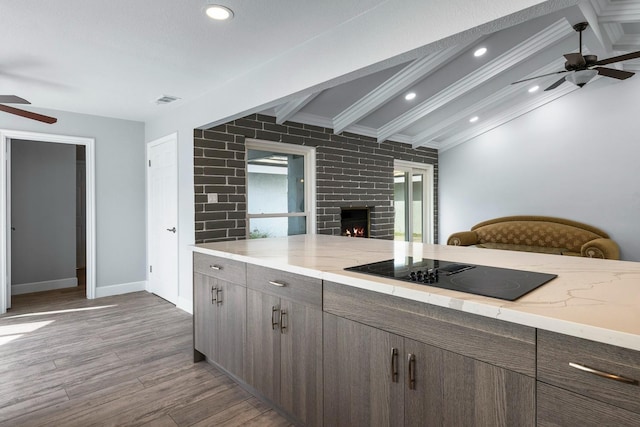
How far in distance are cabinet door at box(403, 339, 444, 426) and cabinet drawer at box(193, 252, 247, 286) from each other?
3.68 ft

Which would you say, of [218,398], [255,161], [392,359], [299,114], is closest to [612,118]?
[299,114]

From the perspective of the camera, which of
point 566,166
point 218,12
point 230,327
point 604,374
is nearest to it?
point 604,374

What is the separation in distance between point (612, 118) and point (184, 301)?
239 inches

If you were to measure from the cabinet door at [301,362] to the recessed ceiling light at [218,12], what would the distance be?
5.50ft

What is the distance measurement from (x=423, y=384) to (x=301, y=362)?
2.18 ft

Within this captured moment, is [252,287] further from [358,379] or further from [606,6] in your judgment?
[606,6]

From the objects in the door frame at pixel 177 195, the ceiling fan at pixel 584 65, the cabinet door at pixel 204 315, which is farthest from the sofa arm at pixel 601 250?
the door frame at pixel 177 195

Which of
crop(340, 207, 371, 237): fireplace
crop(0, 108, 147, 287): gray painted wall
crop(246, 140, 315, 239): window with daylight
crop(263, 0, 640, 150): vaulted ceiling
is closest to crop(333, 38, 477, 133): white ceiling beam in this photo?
crop(263, 0, 640, 150): vaulted ceiling

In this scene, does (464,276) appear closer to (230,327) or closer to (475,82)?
(230,327)

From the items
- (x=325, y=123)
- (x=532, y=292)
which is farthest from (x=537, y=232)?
(x=532, y=292)

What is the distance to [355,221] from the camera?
5430 millimetres

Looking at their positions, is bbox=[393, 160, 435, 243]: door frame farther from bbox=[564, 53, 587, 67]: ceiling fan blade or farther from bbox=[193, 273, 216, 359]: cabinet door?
bbox=[193, 273, 216, 359]: cabinet door

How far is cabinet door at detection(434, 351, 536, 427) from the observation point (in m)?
0.98

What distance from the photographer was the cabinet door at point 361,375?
1.31 metres
